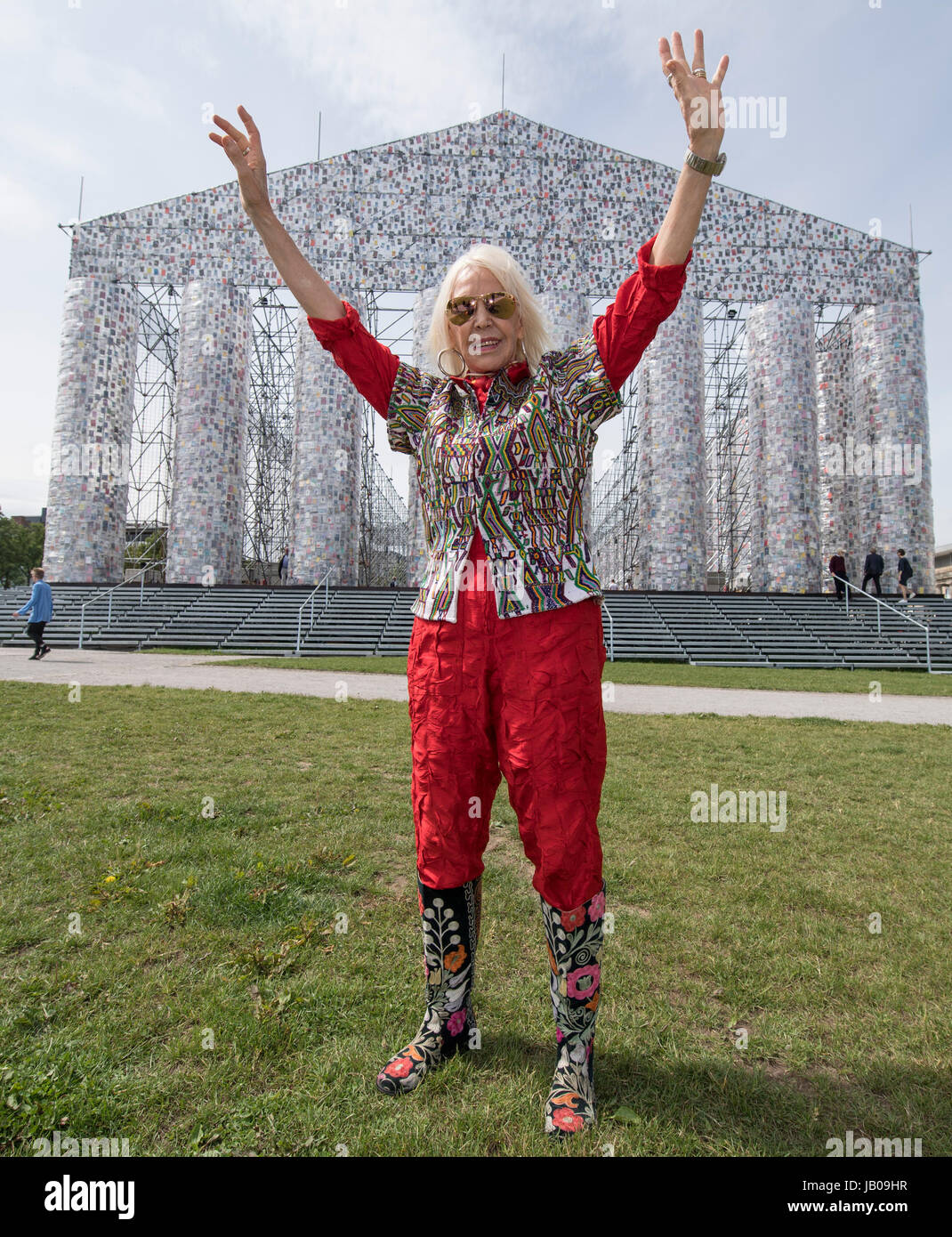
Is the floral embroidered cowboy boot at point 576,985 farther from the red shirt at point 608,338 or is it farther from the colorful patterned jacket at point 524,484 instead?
the red shirt at point 608,338

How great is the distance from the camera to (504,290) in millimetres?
1839

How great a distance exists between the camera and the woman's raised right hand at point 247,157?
1.87 m

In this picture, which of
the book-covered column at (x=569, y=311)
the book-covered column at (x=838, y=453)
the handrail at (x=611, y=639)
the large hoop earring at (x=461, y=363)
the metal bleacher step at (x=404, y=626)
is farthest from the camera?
the book-covered column at (x=838, y=453)

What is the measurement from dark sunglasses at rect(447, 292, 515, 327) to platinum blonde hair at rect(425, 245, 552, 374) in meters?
0.04

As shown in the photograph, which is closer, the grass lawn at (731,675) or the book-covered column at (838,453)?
the grass lawn at (731,675)

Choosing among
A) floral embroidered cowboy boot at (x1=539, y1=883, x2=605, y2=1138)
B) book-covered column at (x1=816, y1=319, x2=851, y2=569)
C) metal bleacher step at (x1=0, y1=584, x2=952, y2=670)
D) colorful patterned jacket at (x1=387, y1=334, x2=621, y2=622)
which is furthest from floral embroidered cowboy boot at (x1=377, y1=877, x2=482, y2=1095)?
book-covered column at (x1=816, y1=319, x2=851, y2=569)

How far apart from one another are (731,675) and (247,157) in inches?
460

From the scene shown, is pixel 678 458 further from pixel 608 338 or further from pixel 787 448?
pixel 608 338

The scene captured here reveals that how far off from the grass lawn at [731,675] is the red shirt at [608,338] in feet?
29.8

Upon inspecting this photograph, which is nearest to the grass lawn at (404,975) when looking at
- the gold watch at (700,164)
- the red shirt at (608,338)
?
the red shirt at (608,338)

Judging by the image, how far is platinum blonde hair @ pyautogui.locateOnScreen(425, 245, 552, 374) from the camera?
6.01 feet

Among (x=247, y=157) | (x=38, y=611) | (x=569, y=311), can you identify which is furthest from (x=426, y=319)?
(x=247, y=157)

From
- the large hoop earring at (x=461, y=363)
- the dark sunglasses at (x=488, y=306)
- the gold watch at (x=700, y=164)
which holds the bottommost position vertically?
the large hoop earring at (x=461, y=363)

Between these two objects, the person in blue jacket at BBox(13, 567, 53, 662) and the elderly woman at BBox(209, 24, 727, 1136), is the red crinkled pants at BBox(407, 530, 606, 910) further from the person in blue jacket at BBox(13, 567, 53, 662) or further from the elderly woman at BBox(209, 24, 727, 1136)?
the person in blue jacket at BBox(13, 567, 53, 662)
